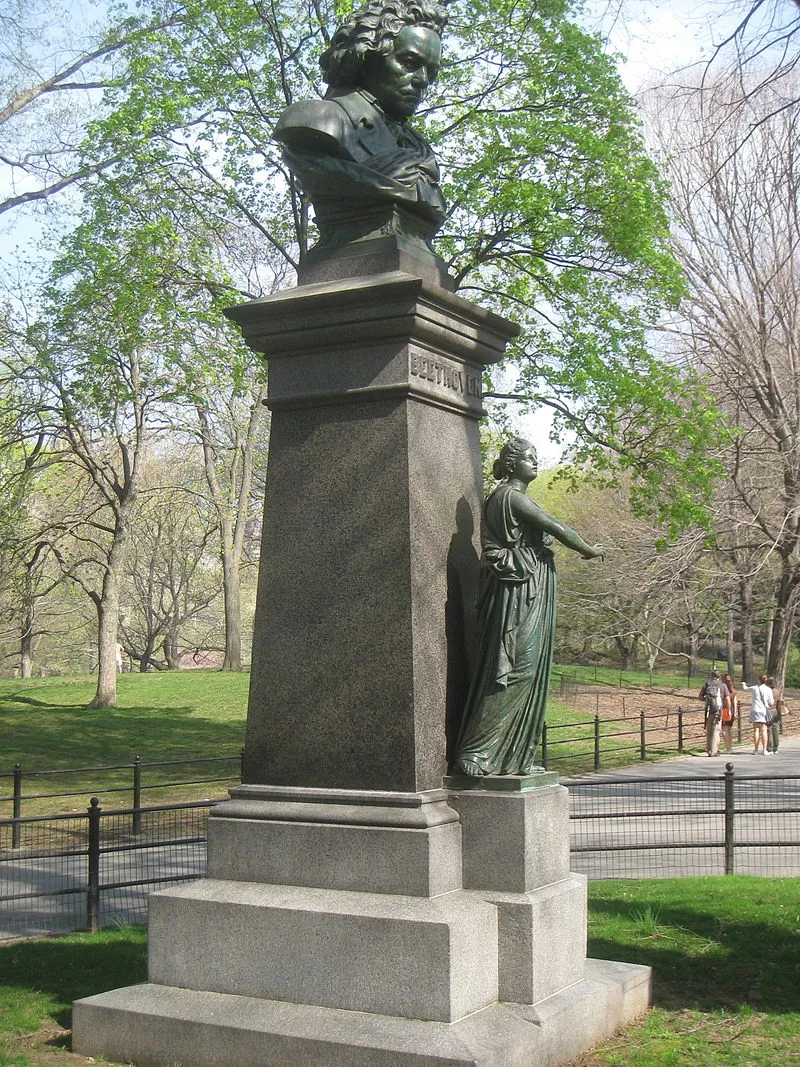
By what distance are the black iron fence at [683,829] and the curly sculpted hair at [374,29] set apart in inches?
256

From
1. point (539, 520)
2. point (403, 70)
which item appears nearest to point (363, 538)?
point (539, 520)

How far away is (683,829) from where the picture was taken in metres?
15.5

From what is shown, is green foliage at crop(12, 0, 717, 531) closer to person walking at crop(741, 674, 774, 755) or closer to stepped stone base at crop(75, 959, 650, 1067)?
person walking at crop(741, 674, 774, 755)

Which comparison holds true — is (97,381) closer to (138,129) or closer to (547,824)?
(138,129)

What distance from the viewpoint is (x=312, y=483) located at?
7.07 meters

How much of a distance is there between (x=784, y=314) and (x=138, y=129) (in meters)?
18.0

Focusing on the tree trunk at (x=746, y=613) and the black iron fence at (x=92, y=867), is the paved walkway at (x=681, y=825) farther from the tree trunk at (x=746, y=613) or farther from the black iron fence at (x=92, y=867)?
the tree trunk at (x=746, y=613)

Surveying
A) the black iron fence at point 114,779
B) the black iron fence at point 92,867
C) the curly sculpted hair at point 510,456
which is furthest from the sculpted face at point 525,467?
the black iron fence at point 114,779

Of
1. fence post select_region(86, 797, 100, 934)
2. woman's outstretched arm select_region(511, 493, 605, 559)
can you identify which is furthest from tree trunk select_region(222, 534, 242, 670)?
woman's outstretched arm select_region(511, 493, 605, 559)

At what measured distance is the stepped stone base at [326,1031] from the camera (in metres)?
5.66

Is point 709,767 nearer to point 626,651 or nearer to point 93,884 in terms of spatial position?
point 93,884

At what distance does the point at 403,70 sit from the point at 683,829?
1081cm

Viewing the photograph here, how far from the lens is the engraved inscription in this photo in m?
6.86

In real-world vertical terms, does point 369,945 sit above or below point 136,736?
above
